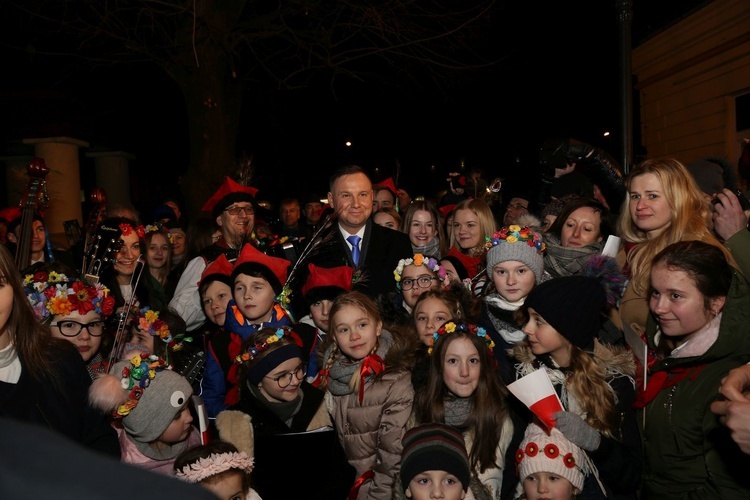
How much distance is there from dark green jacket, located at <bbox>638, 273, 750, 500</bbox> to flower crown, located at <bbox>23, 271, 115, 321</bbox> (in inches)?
129

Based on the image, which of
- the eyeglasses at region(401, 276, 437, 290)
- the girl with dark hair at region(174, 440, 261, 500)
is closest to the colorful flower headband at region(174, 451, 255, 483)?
the girl with dark hair at region(174, 440, 261, 500)

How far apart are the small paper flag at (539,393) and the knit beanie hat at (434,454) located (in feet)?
1.88

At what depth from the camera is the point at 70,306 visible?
13.2 feet

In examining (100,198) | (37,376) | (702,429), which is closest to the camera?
(37,376)

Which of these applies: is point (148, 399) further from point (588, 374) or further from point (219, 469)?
point (588, 374)

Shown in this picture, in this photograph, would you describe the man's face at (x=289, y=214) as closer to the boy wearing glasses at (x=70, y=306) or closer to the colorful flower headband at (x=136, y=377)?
the boy wearing glasses at (x=70, y=306)

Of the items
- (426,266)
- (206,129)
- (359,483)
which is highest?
(206,129)

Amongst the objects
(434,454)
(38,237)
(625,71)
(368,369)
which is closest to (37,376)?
(434,454)

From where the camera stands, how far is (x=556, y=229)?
5.28 metres

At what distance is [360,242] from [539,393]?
3.16 meters

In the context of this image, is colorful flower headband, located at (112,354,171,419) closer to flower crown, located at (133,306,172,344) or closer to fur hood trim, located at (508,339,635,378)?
flower crown, located at (133,306,172,344)

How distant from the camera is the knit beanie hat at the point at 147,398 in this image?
377 cm

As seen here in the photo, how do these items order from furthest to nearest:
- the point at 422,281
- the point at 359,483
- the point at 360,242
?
the point at 360,242, the point at 422,281, the point at 359,483

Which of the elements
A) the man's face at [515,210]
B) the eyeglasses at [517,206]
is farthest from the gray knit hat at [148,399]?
the eyeglasses at [517,206]
